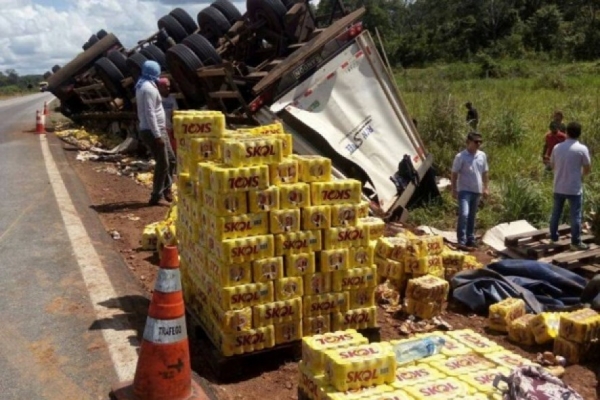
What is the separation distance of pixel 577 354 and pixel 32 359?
13.8ft

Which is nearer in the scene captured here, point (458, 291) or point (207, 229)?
point (207, 229)

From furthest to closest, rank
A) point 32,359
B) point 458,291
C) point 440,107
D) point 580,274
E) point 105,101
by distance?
point 105,101, point 440,107, point 580,274, point 458,291, point 32,359

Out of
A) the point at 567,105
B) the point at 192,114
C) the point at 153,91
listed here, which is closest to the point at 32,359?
the point at 192,114

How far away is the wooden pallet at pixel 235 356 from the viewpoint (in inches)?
193

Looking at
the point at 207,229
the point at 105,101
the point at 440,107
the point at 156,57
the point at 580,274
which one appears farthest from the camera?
the point at 105,101

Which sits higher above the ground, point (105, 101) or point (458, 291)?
point (105, 101)

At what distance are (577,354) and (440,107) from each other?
363 inches

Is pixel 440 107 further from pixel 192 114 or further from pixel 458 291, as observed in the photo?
pixel 192 114

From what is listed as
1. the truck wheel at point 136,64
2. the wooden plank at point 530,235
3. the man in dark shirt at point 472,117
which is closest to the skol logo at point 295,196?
the wooden plank at point 530,235

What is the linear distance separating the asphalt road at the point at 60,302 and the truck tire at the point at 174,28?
764cm

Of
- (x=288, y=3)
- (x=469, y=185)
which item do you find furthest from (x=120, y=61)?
(x=469, y=185)

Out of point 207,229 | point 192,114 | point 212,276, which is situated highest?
point 192,114

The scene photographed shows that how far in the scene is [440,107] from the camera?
1396 cm

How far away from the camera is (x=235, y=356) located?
16.2 feet
